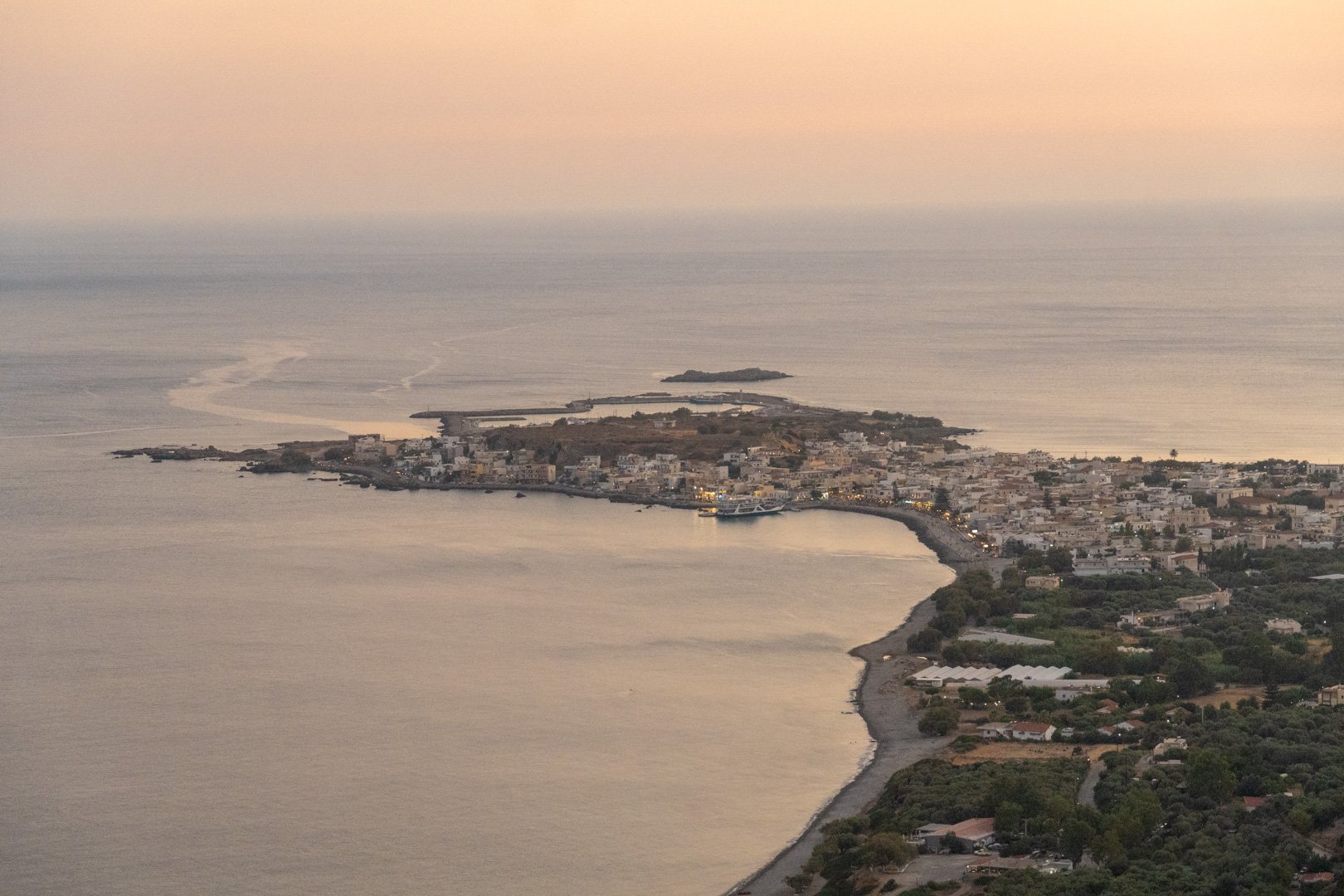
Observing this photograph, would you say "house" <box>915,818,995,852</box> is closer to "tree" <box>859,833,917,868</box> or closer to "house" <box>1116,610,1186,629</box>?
"tree" <box>859,833,917,868</box>

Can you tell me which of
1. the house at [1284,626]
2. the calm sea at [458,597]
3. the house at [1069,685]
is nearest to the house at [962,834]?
the calm sea at [458,597]

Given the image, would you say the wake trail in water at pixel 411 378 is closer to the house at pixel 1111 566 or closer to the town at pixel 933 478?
the town at pixel 933 478

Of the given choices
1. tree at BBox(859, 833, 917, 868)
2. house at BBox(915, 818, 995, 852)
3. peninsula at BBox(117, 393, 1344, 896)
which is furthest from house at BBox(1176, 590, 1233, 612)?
tree at BBox(859, 833, 917, 868)

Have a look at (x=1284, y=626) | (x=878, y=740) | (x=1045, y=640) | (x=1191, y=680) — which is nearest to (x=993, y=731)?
(x=878, y=740)

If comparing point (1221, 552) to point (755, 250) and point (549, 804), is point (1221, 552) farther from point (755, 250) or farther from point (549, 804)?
point (755, 250)

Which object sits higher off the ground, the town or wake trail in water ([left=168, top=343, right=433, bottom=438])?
wake trail in water ([left=168, top=343, right=433, bottom=438])

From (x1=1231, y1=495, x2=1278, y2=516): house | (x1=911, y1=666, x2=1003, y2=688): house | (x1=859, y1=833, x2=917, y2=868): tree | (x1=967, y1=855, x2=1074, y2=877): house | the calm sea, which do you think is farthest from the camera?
(x1=1231, y1=495, x2=1278, y2=516): house
